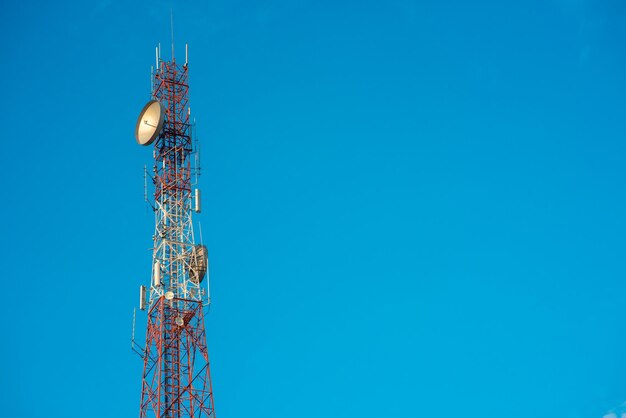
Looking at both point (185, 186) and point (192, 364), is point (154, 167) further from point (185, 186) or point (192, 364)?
point (192, 364)

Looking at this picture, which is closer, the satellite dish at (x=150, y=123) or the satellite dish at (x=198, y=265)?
the satellite dish at (x=198, y=265)

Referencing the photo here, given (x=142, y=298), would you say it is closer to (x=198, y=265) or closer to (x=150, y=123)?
(x=198, y=265)

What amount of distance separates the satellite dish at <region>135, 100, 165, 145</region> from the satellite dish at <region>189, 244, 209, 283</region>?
865 centimetres

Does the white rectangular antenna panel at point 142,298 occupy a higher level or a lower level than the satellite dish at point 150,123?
lower

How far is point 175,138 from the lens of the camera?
82.7 metres

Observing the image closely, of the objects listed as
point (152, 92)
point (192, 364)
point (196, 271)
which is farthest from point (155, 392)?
point (152, 92)

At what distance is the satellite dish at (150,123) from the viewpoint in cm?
8088

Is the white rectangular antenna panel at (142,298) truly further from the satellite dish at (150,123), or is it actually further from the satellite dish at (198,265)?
the satellite dish at (150,123)

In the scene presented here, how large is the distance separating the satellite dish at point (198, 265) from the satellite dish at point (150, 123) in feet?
28.4

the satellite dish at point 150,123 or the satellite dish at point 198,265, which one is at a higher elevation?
the satellite dish at point 150,123

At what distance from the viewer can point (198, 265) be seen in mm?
78562

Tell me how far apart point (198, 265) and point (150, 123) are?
35.4 feet

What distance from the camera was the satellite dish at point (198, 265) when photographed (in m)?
78.4

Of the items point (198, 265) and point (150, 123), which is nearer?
point (198, 265)
